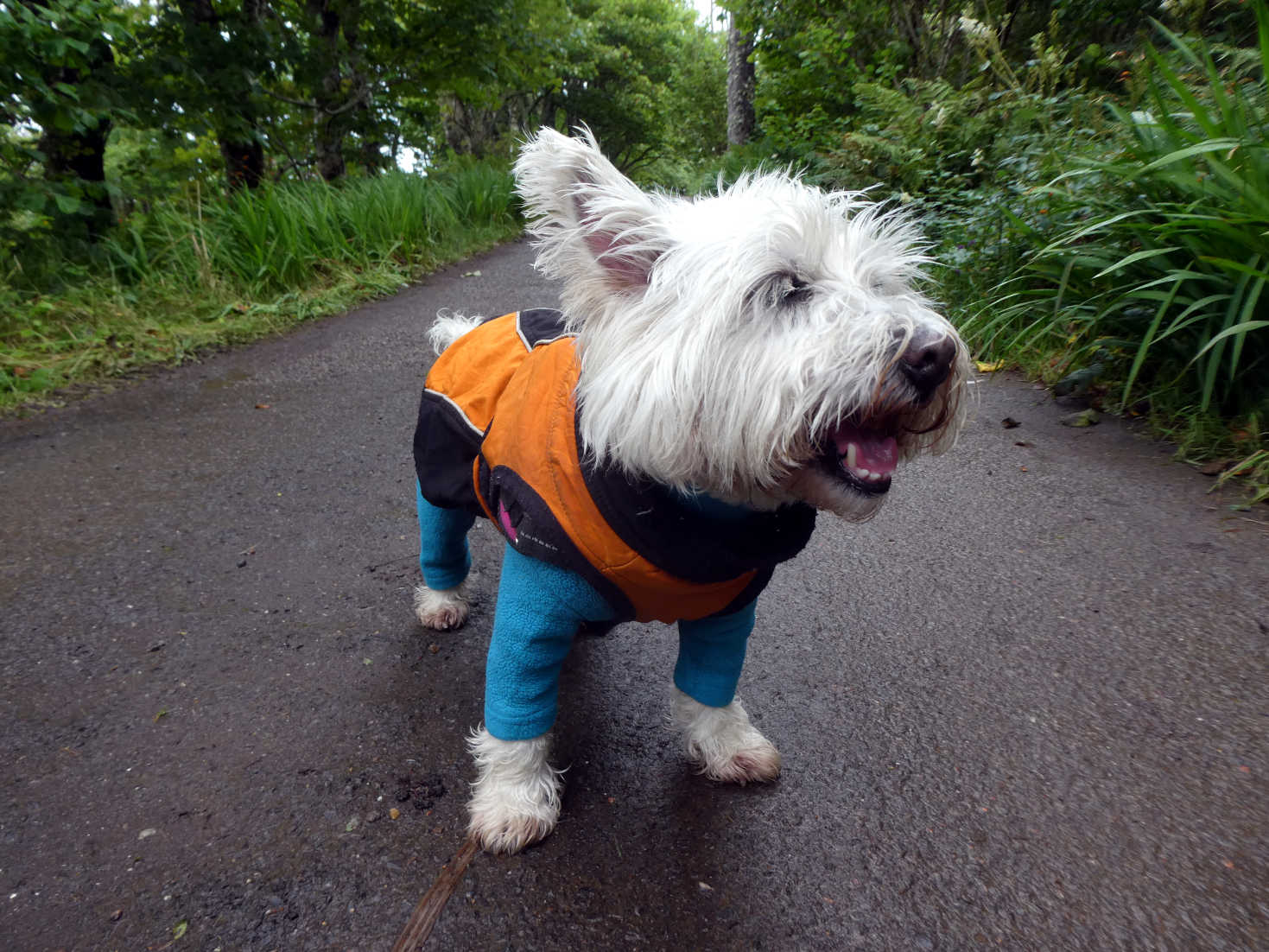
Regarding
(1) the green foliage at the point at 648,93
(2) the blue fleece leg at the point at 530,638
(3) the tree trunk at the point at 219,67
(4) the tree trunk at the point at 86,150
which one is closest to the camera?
(2) the blue fleece leg at the point at 530,638

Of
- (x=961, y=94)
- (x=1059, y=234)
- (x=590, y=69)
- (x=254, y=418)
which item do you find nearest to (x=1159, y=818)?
(x=1059, y=234)

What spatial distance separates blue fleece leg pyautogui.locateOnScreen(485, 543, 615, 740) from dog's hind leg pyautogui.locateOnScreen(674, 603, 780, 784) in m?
0.33

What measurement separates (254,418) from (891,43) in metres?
8.46

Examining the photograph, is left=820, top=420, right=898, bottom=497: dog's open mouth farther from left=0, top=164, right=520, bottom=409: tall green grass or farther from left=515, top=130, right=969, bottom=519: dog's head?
left=0, top=164, right=520, bottom=409: tall green grass

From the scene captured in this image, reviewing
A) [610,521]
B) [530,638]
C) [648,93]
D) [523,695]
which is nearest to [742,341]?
[610,521]

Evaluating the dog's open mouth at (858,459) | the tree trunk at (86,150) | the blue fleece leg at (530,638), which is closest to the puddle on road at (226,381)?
the tree trunk at (86,150)

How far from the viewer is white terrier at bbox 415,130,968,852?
4.88 feet

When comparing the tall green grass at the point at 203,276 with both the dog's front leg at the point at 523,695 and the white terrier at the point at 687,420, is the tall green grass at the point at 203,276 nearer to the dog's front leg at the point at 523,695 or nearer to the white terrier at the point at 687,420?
the white terrier at the point at 687,420

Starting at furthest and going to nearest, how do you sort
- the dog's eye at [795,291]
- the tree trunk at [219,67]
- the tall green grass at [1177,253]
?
the tree trunk at [219,67]
the tall green grass at [1177,253]
the dog's eye at [795,291]

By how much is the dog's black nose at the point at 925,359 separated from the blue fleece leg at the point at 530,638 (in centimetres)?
85

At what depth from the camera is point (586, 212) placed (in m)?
1.69

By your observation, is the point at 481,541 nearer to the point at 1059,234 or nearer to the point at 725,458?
the point at 725,458

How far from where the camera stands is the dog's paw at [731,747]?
79.8 inches

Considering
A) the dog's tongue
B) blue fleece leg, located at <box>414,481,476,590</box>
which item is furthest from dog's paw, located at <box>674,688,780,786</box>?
blue fleece leg, located at <box>414,481,476,590</box>
